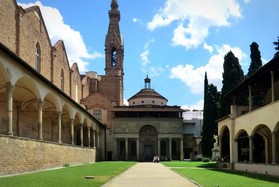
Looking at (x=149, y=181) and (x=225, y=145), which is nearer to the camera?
(x=149, y=181)

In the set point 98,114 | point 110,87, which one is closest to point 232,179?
point 98,114

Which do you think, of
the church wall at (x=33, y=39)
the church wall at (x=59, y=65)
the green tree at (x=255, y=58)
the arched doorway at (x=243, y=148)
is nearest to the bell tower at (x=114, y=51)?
the church wall at (x=59, y=65)

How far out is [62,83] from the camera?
52406 millimetres

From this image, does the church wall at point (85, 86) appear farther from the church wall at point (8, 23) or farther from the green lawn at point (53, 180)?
the green lawn at point (53, 180)

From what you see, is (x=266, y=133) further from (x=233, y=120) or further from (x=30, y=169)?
(x=30, y=169)

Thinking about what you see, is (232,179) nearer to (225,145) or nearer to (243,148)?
(243,148)

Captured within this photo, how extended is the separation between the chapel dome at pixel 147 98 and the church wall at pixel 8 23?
4094 cm

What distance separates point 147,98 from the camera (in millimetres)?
72500

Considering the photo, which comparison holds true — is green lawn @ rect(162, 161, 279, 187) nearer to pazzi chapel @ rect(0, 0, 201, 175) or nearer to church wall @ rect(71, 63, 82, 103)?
pazzi chapel @ rect(0, 0, 201, 175)

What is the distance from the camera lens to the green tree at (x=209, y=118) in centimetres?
5250

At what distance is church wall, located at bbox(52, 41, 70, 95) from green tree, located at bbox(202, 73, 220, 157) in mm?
17640

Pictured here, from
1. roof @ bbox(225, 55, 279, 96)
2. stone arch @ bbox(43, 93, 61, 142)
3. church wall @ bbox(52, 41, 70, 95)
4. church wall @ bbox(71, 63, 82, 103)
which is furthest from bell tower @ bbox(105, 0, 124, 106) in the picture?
roof @ bbox(225, 55, 279, 96)

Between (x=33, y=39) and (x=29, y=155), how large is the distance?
56.9 ft

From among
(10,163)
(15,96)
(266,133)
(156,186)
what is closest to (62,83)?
(15,96)
